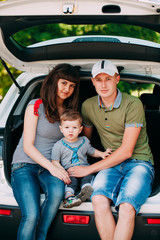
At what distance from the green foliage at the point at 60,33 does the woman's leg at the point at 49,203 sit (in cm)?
376

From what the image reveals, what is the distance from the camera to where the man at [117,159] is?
1.94 metres

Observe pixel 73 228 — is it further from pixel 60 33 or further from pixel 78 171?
pixel 60 33

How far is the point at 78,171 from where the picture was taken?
2355mm

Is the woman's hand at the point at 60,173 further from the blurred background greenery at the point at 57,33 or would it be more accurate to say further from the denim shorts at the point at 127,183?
the blurred background greenery at the point at 57,33

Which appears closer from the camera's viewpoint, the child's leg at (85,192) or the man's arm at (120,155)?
the child's leg at (85,192)

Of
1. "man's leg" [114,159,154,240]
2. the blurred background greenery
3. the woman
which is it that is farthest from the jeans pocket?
the blurred background greenery

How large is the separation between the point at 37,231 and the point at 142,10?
5.36 ft

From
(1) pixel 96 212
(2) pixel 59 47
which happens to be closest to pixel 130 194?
(1) pixel 96 212

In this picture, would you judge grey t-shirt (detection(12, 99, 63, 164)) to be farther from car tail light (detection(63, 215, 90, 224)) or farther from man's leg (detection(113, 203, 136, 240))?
man's leg (detection(113, 203, 136, 240))

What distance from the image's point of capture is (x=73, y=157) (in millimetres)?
2434

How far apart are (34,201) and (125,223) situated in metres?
0.65

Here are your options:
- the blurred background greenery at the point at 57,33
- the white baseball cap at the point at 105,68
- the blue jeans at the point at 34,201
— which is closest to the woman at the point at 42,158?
the blue jeans at the point at 34,201

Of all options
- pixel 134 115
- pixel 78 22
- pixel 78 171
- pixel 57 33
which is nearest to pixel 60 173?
pixel 78 171

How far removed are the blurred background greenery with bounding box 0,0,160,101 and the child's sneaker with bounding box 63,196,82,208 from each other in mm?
3706
